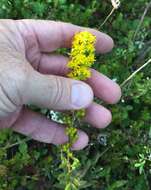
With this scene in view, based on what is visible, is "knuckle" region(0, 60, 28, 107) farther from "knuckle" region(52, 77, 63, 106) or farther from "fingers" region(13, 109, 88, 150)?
"fingers" region(13, 109, 88, 150)

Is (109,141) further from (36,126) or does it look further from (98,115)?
(36,126)

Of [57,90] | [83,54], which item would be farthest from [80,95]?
[83,54]

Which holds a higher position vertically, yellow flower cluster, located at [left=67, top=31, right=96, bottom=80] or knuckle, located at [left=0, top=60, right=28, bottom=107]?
yellow flower cluster, located at [left=67, top=31, right=96, bottom=80]

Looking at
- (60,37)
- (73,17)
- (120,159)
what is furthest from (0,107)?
(73,17)

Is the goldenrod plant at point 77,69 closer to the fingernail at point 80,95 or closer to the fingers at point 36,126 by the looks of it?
the fingernail at point 80,95

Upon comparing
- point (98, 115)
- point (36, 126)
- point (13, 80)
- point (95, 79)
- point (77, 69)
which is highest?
point (77, 69)

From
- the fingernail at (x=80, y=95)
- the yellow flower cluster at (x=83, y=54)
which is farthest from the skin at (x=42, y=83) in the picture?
the yellow flower cluster at (x=83, y=54)

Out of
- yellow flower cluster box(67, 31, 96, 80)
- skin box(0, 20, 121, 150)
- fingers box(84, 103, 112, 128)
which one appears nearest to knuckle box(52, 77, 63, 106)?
skin box(0, 20, 121, 150)

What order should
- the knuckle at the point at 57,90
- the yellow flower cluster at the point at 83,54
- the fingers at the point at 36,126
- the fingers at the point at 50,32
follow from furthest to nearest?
the fingers at the point at 36,126 < the fingers at the point at 50,32 < the knuckle at the point at 57,90 < the yellow flower cluster at the point at 83,54
